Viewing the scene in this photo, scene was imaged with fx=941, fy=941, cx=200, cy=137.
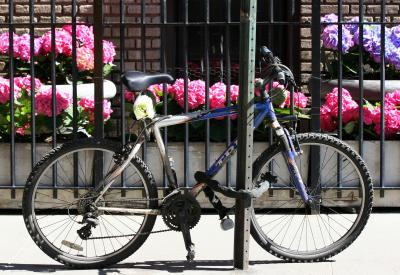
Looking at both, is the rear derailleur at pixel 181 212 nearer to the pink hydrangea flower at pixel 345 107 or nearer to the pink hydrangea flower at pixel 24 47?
the pink hydrangea flower at pixel 345 107

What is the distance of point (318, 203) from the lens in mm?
5156

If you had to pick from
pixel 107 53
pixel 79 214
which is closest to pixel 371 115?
pixel 107 53

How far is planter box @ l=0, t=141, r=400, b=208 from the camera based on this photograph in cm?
644

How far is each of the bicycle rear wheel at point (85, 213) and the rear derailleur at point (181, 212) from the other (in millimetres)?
87

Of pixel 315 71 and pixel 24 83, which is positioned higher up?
pixel 315 71

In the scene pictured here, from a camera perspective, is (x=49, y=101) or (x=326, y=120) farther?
(x=326, y=120)

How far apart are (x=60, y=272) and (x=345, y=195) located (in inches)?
86.5

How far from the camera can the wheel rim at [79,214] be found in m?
5.08

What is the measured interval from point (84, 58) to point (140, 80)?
188cm

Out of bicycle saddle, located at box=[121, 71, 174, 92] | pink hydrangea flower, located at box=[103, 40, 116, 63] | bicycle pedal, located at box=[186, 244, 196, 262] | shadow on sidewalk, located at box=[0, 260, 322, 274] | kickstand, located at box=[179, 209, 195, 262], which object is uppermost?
pink hydrangea flower, located at box=[103, 40, 116, 63]

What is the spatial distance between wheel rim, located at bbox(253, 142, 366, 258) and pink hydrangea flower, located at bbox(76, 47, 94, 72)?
156 centimetres

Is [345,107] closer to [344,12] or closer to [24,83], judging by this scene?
[344,12]

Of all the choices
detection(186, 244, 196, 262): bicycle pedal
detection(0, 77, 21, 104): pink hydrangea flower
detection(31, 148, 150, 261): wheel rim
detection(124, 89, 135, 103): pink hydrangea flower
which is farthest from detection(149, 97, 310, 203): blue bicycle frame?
detection(0, 77, 21, 104): pink hydrangea flower

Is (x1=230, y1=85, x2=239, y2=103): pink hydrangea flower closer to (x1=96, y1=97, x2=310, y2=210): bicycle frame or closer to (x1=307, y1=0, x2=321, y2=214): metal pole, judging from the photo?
(x1=307, y1=0, x2=321, y2=214): metal pole
